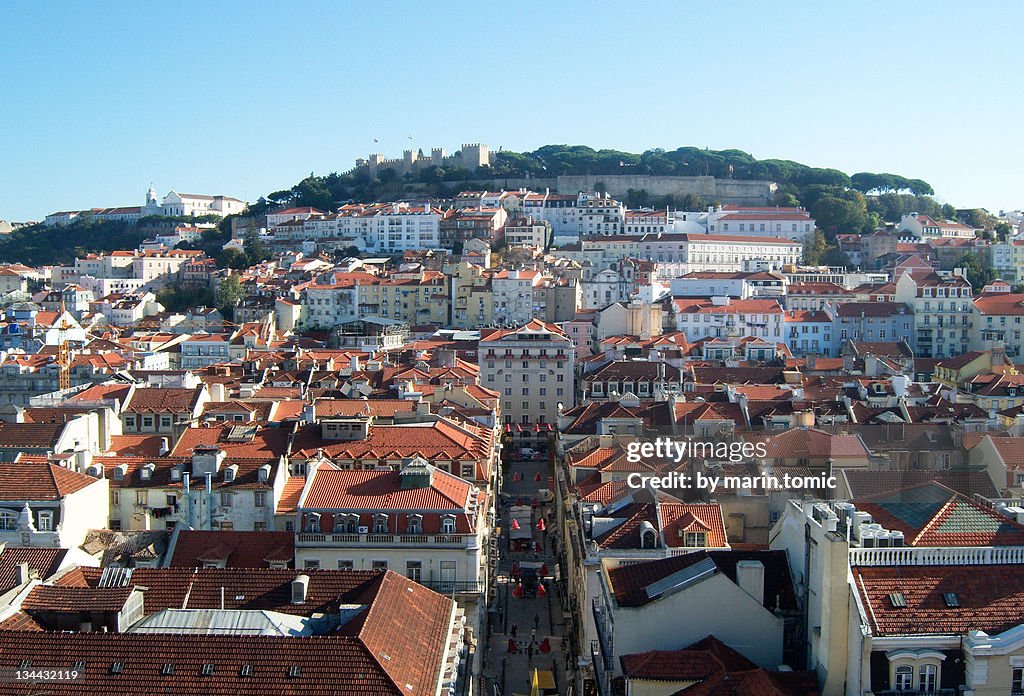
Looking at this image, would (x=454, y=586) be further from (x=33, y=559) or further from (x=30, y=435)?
(x=30, y=435)

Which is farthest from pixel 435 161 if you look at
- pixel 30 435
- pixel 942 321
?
pixel 30 435

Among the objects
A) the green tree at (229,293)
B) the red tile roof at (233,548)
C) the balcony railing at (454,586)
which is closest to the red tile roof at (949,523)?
the balcony railing at (454,586)

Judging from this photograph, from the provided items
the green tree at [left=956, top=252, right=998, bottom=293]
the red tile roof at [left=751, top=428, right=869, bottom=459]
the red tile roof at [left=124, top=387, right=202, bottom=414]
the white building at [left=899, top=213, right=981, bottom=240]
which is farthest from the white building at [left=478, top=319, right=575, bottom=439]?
the white building at [left=899, top=213, right=981, bottom=240]

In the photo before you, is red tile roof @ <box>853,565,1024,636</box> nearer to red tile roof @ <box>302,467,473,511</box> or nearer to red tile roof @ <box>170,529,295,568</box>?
red tile roof @ <box>302,467,473,511</box>

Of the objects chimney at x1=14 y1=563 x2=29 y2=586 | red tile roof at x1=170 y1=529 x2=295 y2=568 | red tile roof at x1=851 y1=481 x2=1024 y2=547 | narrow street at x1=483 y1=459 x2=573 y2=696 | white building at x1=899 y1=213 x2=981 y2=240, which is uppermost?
white building at x1=899 y1=213 x2=981 y2=240

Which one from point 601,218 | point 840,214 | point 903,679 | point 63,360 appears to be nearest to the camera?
point 903,679

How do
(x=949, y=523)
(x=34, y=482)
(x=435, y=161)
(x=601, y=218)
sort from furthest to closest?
(x=435, y=161)
(x=601, y=218)
(x=34, y=482)
(x=949, y=523)
